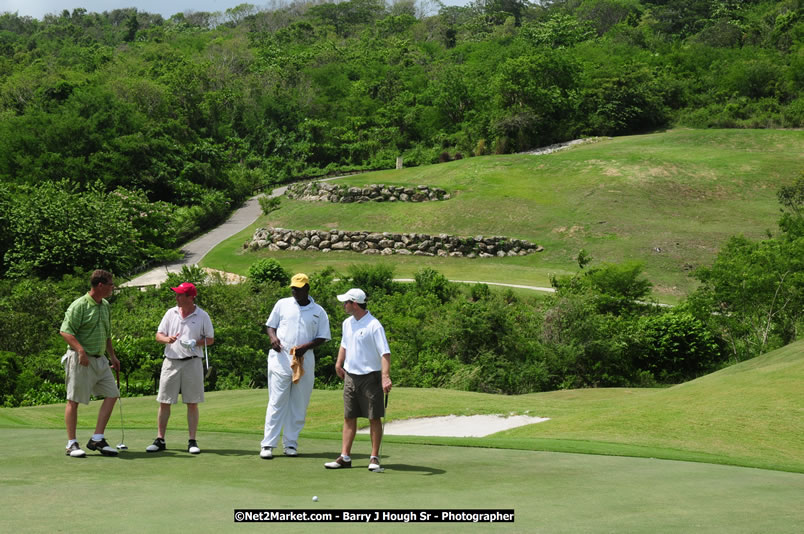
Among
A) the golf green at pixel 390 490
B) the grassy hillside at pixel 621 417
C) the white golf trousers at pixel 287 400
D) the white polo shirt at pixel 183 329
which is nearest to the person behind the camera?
the golf green at pixel 390 490

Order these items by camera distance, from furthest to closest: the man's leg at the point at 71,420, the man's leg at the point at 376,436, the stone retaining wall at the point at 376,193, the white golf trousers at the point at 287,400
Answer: the stone retaining wall at the point at 376,193 < the white golf trousers at the point at 287,400 < the man's leg at the point at 71,420 < the man's leg at the point at 376,436

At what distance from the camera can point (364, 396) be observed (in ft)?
34.4

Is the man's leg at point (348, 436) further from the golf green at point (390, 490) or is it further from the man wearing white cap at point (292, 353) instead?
the man wearing white cap at point (292, 353)

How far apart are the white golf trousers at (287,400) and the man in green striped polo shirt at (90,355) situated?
1911mm

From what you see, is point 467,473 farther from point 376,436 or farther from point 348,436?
point 348,436

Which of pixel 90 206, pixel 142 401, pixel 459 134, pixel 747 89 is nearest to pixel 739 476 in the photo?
pixel 142 401

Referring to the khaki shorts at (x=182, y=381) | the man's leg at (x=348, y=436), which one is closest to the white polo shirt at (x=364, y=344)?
the man's leg at (x=348, y=436)

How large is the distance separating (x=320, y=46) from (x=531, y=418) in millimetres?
124763

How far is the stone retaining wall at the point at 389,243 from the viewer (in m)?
52.6

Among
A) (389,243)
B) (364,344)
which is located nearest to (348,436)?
(364,344)

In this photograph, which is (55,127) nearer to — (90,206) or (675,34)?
(90,206)

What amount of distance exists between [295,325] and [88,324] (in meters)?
2.51

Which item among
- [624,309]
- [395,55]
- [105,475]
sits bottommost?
[624,309]

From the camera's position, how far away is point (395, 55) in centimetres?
12419
